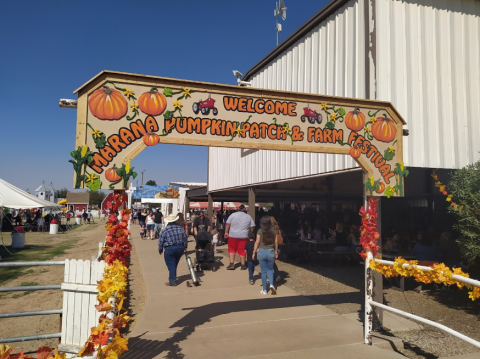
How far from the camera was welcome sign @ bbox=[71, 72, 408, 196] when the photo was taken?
13.7 feet

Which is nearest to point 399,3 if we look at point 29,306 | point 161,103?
point 161,103

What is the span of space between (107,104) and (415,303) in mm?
6725

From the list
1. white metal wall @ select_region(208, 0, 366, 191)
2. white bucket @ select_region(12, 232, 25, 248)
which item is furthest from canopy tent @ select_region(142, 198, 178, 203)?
white metal wall @ select_region(208, 0, 366, 191)

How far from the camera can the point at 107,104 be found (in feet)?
13.9

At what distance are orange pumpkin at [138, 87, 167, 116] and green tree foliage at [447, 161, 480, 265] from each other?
5721 mm

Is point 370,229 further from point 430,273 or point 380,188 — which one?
point 430,273

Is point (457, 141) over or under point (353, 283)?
over

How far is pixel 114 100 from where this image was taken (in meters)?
4.29

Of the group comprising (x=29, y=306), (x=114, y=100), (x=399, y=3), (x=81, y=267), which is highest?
(x=399, y=3)

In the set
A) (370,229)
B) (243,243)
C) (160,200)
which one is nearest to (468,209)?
(370,229)

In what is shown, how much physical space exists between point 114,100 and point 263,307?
4434 millimetres

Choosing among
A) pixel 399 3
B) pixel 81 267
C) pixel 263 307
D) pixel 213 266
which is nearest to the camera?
pixel 81 267

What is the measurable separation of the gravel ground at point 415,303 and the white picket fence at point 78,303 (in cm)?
411

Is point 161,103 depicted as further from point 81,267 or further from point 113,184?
point 81,267
